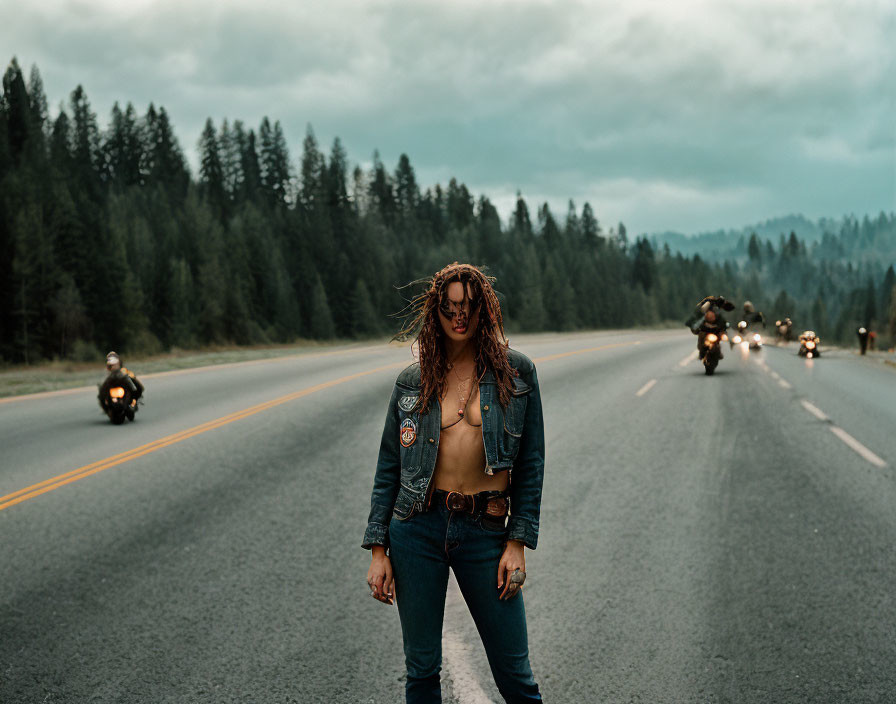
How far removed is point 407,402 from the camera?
2.85 meters

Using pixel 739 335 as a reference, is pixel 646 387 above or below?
below

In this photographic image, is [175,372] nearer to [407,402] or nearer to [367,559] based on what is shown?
[367,559]

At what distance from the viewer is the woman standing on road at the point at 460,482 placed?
278cm

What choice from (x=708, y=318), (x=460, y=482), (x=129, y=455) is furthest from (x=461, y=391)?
(x=129, y=455)

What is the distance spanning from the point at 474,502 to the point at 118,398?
1212cm

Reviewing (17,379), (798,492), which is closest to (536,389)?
(798,492)

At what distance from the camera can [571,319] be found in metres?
113

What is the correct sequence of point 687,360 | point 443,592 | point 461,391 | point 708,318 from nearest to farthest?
point 461,391
point 443,592
point 708,318
point 687,360

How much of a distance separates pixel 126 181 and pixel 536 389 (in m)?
114

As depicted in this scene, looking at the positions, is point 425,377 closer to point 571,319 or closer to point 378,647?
point 378,647

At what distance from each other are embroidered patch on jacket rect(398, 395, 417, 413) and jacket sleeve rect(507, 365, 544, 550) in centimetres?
42

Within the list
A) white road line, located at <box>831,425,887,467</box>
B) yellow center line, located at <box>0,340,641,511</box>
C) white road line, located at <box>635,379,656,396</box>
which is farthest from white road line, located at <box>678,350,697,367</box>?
yellow center line, located at <box>0,340,641,511</box>

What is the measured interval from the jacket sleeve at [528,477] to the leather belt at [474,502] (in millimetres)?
58

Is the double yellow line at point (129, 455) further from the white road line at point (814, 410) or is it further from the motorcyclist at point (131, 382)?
the white road line at point (814, 410)
